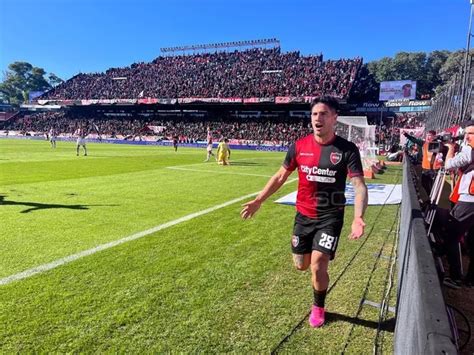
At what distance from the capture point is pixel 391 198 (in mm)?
10953

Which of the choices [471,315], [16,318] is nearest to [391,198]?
[471,315]

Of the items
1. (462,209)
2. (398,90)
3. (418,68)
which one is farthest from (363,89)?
(462,209)

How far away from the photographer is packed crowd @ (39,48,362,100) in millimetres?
53041

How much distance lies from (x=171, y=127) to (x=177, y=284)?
5436 cm

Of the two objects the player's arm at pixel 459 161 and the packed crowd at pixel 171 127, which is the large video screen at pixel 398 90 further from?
the player's arm at pixel 459 161

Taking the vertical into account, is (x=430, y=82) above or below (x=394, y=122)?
above

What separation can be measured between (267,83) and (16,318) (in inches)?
2169

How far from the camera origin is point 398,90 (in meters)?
50.7

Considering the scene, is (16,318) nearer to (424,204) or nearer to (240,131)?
(424,204)

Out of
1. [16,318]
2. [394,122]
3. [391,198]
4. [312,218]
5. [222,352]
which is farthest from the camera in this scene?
[394,122]

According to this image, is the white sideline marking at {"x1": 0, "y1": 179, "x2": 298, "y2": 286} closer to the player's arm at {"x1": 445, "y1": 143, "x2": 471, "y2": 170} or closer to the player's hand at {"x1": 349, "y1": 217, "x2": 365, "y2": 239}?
the player's hand at {"x1": 349, "y1": 217, "x2": 365, "y2": 239}

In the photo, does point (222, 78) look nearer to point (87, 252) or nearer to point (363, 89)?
point (363, 89)

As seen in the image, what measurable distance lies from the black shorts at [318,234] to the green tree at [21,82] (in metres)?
132

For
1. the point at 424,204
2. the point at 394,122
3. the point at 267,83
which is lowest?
the point at 424,204
